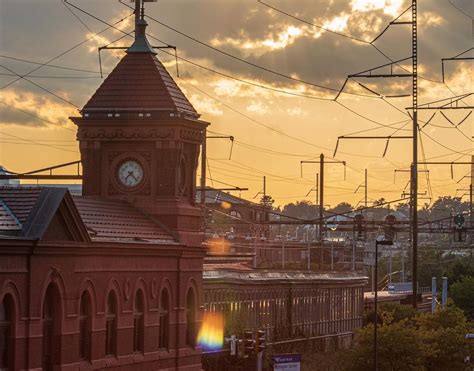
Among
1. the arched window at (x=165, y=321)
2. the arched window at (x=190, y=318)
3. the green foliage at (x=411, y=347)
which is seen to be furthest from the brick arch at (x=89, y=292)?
the green foliage at (x=411, y=347)

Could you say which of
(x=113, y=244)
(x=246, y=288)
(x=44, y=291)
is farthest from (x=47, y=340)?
(x=246, y=288)

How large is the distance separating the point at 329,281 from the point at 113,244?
172ft

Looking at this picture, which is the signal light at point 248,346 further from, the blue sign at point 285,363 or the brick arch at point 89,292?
the brick arch at point 89,292

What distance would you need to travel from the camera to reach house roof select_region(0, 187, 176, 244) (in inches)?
1924

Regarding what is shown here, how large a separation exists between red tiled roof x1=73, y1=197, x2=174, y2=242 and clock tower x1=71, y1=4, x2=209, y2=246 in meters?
0.72

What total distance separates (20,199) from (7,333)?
4.61 m

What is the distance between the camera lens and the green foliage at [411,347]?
261 ft

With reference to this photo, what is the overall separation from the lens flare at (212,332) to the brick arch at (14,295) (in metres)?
22.6

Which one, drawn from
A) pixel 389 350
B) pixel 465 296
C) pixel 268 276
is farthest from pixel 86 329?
pixel 465 296

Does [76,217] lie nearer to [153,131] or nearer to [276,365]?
[153,131]

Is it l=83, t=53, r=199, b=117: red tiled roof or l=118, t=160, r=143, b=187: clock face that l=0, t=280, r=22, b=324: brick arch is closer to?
l=118, t=160, r=143, b=187: clock face

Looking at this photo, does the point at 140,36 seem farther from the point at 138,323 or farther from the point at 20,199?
the point at 20,199

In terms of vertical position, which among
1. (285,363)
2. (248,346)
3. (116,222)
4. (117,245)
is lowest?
(285,363)

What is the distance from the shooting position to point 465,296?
13538 cm
